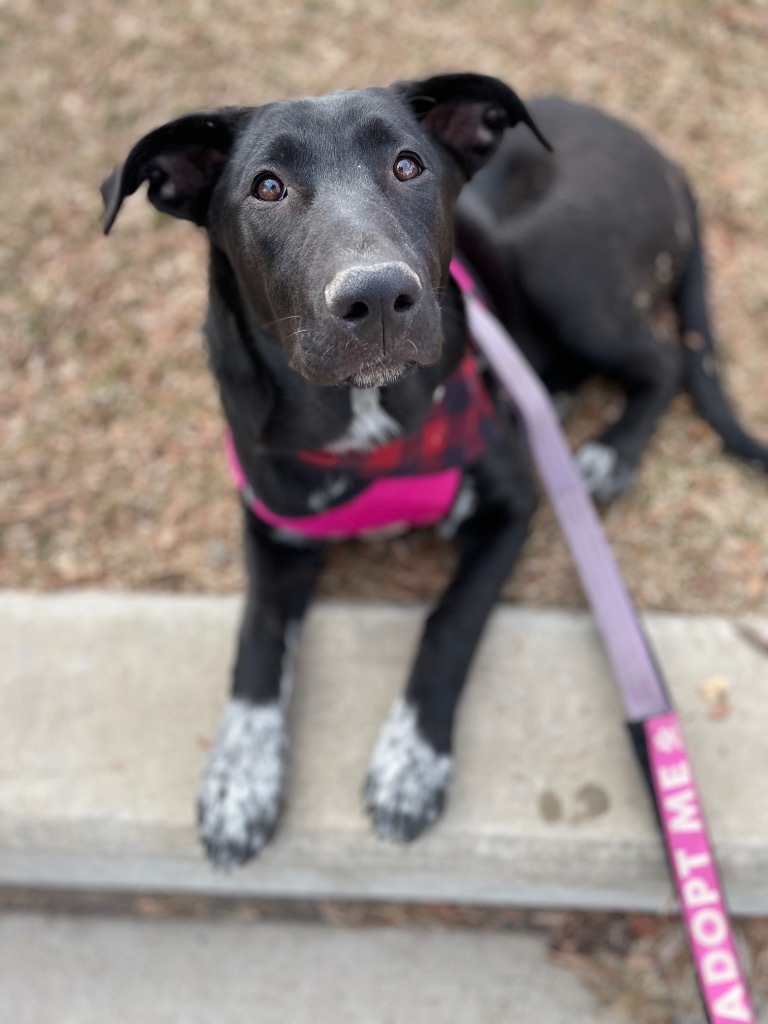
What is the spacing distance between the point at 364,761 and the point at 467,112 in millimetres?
1654

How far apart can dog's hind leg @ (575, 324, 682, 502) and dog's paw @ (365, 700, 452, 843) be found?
3.69 ft

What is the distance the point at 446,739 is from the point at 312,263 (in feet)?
4.15

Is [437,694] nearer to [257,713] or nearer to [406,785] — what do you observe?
[406,785]

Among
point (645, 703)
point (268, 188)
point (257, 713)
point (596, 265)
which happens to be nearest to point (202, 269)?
point (596, 265)

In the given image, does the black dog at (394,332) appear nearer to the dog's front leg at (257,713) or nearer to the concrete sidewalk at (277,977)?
the dog's front leg at (257,713)

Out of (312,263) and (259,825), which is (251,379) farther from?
(259,825)

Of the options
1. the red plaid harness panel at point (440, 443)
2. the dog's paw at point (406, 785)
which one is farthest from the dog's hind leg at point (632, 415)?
the dog's paw at point (406, 785)

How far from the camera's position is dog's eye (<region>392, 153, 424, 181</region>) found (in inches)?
78.6

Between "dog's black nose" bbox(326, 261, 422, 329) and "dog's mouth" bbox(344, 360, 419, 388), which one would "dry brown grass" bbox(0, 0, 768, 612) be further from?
"dog's black nose" bbox(326, 261, 422, 329)

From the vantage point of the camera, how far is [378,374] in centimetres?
187

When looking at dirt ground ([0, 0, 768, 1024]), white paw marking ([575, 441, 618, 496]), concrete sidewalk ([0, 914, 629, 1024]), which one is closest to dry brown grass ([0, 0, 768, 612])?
dirt ground ([0, 0, 768, 1024])

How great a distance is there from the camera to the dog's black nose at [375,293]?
1690mm

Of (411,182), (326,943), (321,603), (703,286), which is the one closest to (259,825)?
(326,943)

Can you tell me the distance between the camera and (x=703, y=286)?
3.45 metres
